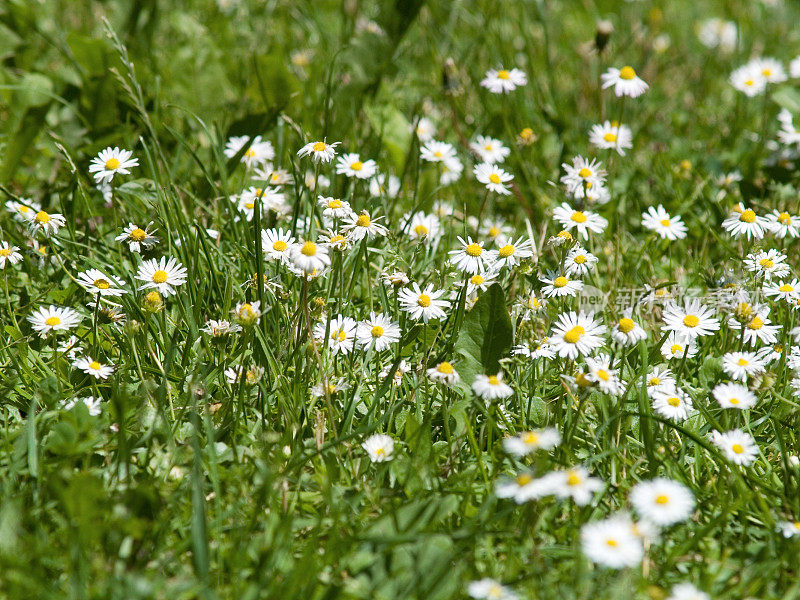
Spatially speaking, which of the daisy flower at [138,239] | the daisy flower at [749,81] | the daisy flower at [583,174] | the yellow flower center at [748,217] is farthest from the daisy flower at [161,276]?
the daisy flower at [749,81]

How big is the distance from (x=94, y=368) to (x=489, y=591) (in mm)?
1284

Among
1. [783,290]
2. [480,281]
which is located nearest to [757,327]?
[783,290]

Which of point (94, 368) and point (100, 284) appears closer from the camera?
point (94, 368)

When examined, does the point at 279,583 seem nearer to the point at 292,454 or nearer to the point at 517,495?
the point at 292,454

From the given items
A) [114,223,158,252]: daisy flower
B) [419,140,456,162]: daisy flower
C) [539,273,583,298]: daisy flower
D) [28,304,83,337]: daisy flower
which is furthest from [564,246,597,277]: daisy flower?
[28,304,83,337]: daisy flower

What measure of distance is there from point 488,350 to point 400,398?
0.30 m

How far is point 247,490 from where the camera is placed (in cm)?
194

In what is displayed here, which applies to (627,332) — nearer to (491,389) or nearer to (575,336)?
(575,336)

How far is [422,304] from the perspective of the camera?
2.46m

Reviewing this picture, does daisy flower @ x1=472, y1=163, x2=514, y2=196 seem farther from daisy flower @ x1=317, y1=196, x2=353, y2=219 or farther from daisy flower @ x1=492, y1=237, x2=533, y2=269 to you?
daisy flower @ x1=317, y1=196, x2=353, y2=219

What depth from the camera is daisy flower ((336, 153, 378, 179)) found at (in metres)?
2.99

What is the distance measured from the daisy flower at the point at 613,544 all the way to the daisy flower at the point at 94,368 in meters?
1.38

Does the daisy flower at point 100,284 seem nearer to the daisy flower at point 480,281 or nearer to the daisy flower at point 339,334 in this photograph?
the daisy flower at point 339,334

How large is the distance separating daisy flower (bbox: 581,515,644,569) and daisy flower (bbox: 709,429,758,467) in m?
0.48
